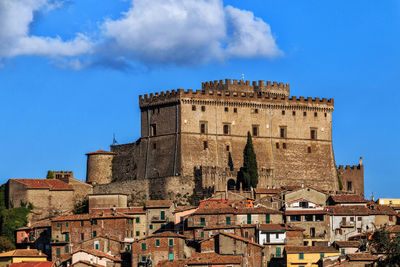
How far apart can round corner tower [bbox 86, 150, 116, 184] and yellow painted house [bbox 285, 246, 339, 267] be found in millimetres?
28605

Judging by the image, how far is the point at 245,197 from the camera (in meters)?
90.2

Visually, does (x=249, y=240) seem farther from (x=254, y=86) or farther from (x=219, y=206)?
(x=254, y=86)

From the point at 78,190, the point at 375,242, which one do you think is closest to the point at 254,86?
the point at 78,190

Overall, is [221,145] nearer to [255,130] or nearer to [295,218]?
[255,130]

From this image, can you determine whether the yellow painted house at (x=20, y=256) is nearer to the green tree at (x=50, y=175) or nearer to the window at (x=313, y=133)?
the green tree at (x=50, y=175)

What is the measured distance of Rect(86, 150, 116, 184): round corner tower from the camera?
10006cm

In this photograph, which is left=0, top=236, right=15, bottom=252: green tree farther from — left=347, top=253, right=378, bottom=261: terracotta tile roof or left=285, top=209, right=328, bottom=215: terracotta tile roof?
left=347, top=253, right=378, bottom=261: terracotta tile roof

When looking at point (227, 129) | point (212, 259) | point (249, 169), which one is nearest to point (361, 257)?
point (212, 259)

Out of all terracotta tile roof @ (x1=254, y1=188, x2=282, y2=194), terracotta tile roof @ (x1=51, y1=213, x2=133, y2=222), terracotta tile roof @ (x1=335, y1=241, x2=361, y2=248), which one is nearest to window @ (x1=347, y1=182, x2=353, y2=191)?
terracotta tile roof @ (x1=254, y1=188, x2=282, y2=194)

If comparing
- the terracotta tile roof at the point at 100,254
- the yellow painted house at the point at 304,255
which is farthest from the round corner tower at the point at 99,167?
the yellow painted house at the point at 304,255

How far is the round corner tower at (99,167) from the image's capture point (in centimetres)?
10006

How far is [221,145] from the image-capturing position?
3812 inches

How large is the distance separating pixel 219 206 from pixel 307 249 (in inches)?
417

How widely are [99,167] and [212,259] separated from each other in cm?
2892
